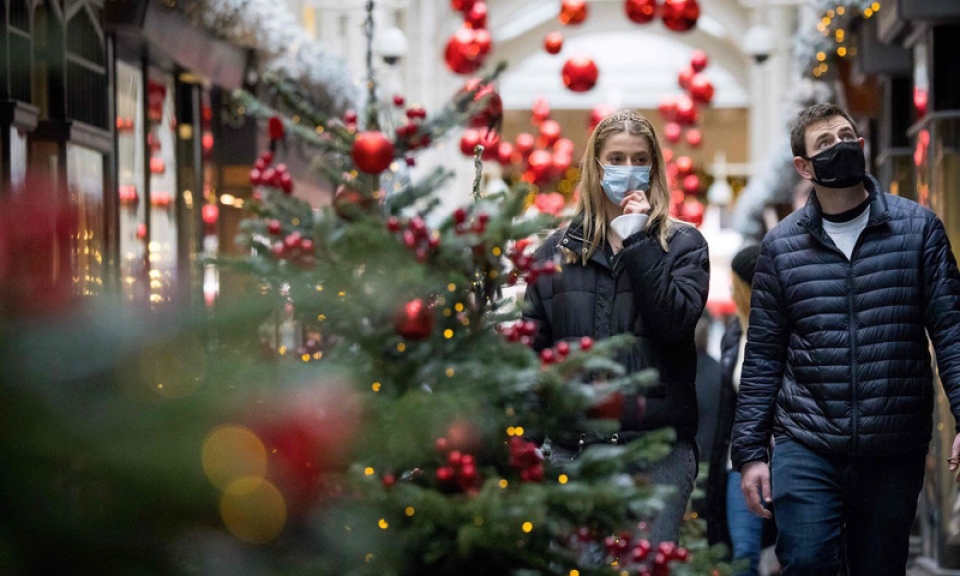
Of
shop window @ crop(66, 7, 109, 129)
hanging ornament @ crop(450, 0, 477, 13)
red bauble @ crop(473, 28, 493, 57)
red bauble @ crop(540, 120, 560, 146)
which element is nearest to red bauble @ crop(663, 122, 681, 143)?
red bauble @ crop(540, 120, 560, 146)

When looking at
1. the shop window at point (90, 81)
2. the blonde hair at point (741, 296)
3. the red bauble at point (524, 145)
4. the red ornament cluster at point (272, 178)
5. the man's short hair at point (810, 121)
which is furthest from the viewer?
the red bauble at point (524, 145)

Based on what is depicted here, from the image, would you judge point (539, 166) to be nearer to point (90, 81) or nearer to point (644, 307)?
point (90, 81)

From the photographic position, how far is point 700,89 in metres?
19.1

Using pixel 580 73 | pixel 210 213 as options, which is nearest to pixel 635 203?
pixel 210 213

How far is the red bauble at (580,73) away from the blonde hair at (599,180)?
34.9 ft

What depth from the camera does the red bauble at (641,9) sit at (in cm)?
1304

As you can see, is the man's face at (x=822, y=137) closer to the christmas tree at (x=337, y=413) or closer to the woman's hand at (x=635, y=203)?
the woman's hand at (x=635, y=203)

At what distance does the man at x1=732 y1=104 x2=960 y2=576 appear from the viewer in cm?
424

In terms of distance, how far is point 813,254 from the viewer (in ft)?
14.4

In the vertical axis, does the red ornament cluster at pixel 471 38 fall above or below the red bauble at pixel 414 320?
above

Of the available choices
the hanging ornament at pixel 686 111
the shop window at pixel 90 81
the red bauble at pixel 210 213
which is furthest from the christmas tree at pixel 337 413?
the hanging ornament at pixel 686 111

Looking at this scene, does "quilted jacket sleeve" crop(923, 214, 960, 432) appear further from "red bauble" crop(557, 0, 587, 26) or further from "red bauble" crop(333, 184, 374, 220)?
"red bauble" crop(557, 0, 587, 26)

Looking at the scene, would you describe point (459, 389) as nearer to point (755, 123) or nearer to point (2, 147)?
point (2, 147)

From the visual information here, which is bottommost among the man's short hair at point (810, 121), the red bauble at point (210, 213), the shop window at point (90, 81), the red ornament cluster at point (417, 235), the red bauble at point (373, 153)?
the red ornament cluster at point (417, 235)
